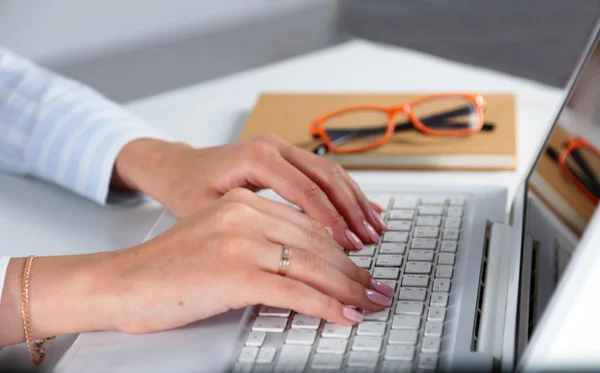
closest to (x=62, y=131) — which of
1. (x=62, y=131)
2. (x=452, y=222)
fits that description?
(x=62, y=131)

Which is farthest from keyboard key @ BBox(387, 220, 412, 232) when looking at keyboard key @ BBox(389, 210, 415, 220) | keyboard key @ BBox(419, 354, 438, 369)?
keyboard key @ BBox(419, 354, 438, 369)

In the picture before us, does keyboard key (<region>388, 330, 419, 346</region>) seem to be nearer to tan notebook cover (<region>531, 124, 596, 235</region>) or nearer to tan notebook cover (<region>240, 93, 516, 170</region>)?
tan notebook cover (<region>531, 124, 596, 235</region>)

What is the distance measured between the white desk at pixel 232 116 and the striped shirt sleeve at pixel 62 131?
0.08 ft

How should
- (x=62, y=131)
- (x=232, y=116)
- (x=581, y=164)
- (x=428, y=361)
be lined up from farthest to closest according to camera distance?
(x=232, y=116) → (x=62, y=131) → (x=581, y=164) → (x=428, y=361)

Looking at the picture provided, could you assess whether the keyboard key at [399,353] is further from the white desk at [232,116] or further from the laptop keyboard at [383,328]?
the white desk at [232,116]

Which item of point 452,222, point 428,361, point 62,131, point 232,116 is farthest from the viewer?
point 232,116

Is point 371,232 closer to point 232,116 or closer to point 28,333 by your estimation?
point 28,333

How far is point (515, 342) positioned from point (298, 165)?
1.00 feet

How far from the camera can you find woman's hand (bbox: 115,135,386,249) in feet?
2.38

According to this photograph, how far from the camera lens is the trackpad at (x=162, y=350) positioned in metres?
0.57

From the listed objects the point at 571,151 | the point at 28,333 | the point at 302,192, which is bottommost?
the point at 28,333

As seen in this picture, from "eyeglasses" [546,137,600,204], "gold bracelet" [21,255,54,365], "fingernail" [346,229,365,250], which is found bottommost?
"gold bracelet" [21,255,54,365]

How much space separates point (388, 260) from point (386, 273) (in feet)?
0.08

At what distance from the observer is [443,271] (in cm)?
66
